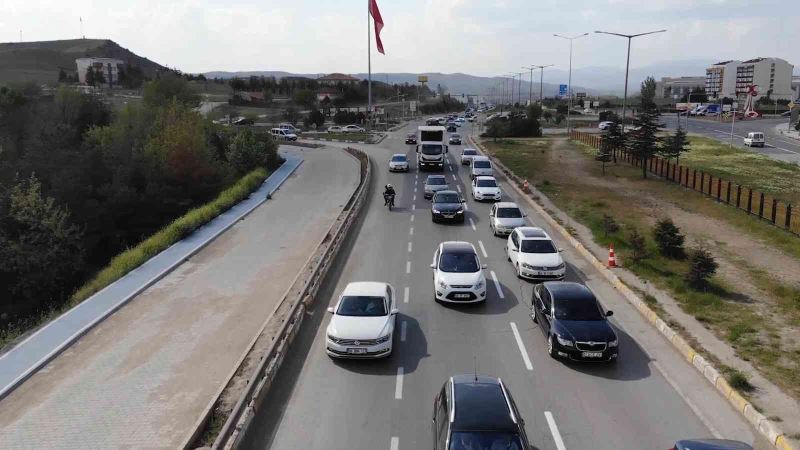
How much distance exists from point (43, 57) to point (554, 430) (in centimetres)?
19363

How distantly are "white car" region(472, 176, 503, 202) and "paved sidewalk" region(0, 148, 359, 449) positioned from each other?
11.9m

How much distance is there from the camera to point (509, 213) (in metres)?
25.9

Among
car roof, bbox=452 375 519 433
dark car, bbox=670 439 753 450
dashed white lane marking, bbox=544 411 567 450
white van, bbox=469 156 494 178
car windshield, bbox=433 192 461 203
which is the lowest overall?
dashed white lane marking, bbox=544 411 567 450

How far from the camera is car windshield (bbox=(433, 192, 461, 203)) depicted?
29141 millimetres

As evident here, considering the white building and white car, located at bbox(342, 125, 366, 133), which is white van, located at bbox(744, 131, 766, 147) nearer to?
white car, located at bbox(342, 125, 366, 133)

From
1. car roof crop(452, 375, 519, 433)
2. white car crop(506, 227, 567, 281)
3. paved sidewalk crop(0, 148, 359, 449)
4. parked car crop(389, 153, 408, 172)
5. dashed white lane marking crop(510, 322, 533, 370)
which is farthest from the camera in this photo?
parked car crop(389, 153, 408, 172)

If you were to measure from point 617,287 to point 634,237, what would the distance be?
3.41 m

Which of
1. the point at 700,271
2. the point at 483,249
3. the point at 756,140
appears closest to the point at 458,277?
the point at 483,249

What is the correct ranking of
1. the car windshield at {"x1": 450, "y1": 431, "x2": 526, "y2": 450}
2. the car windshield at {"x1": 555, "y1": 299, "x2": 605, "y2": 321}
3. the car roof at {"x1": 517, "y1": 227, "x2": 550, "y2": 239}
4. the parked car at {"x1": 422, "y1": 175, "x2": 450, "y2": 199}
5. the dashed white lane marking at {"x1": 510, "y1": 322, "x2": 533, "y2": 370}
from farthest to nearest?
the parked car at {"x1": 422, "y1": 175, "x2": 450, "y2": 199}
the car roof at {"x1": 517, "y1": 227, "x2": 550, "y2": 239}
the car windshield at {"x1": 555, "y1": 299, "x2": 605, "y2": 321}
the dashed white lane marking at {"x1": 510, "y1": 322, "x2": 533, "y2": 370}
the car windshield at {"x1": 450, "y1": 431, "x2": 526, "y2": 450}

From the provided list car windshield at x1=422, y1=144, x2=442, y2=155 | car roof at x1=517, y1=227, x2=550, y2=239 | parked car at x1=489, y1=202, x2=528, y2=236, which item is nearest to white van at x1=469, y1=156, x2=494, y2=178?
car windshield at x1=422, y1=144, x2=442, y2=155

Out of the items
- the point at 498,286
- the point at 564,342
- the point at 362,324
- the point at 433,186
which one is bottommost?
the point at 498,286

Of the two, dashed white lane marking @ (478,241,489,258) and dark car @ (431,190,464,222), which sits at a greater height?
dark car @ (431,190,464,222)

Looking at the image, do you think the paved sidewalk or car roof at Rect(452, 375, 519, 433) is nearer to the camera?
car roof at Rect(452, 375, 519, 433)

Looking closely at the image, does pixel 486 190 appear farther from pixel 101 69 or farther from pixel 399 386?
pixel 101 69
